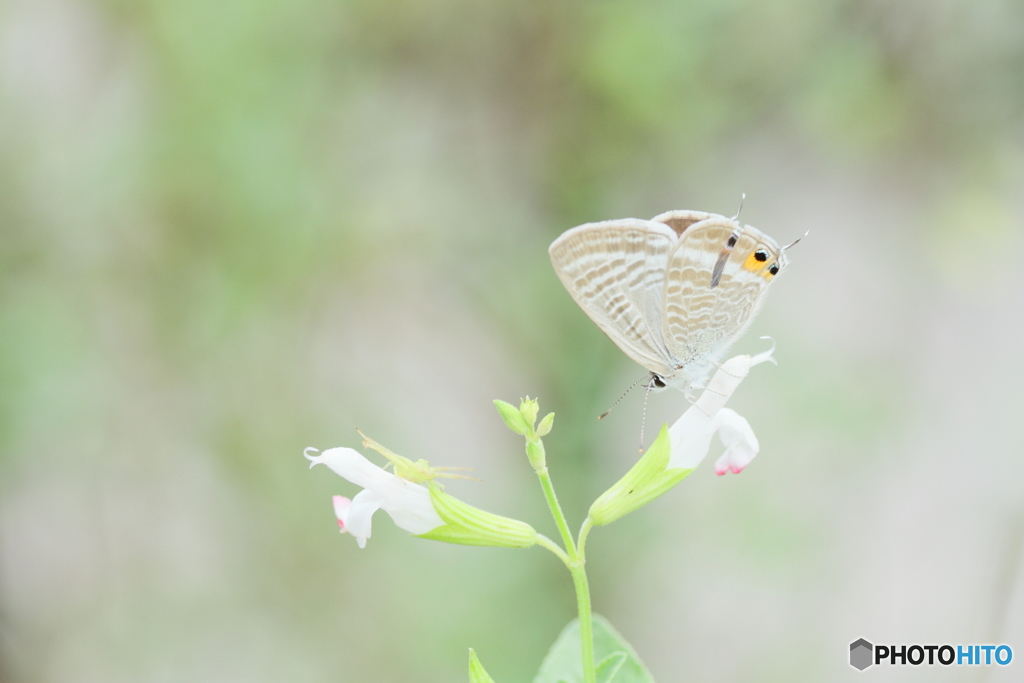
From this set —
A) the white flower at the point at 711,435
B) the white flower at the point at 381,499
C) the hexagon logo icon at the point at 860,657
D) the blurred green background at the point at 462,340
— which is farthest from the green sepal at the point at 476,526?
the blurred green background at the point at 462,340

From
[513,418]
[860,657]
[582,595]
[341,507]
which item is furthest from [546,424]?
[860,657]

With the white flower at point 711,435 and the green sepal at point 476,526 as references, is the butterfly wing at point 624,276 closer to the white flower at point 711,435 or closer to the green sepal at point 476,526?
the white flower at point 711,435

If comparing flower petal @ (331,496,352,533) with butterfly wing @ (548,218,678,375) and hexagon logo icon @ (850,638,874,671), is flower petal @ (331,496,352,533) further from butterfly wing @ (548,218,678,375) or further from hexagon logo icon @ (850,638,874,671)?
hexagon logo icon @ (850,638,874,671)

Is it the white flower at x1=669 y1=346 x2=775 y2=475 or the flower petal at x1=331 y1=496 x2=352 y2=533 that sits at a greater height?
the white flower at x1=669 y1=346 x2=775 y2=475

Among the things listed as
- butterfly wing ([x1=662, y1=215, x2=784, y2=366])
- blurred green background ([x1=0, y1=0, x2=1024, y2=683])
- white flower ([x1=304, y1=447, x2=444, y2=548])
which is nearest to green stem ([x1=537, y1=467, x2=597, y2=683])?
white flower ([x1=304, y1=447, x2=444, y2=548])

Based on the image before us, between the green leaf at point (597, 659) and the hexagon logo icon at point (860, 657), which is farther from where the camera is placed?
the hexagon logo icon at point (860, 657)

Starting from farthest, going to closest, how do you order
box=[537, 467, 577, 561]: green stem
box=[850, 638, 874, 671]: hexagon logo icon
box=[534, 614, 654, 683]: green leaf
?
box=[850, 638, 874, 671]: hexagon logo icon < box=[534, 614, 654, 683]: green leaf < box=[537, 467, 577, 561]: green stem
